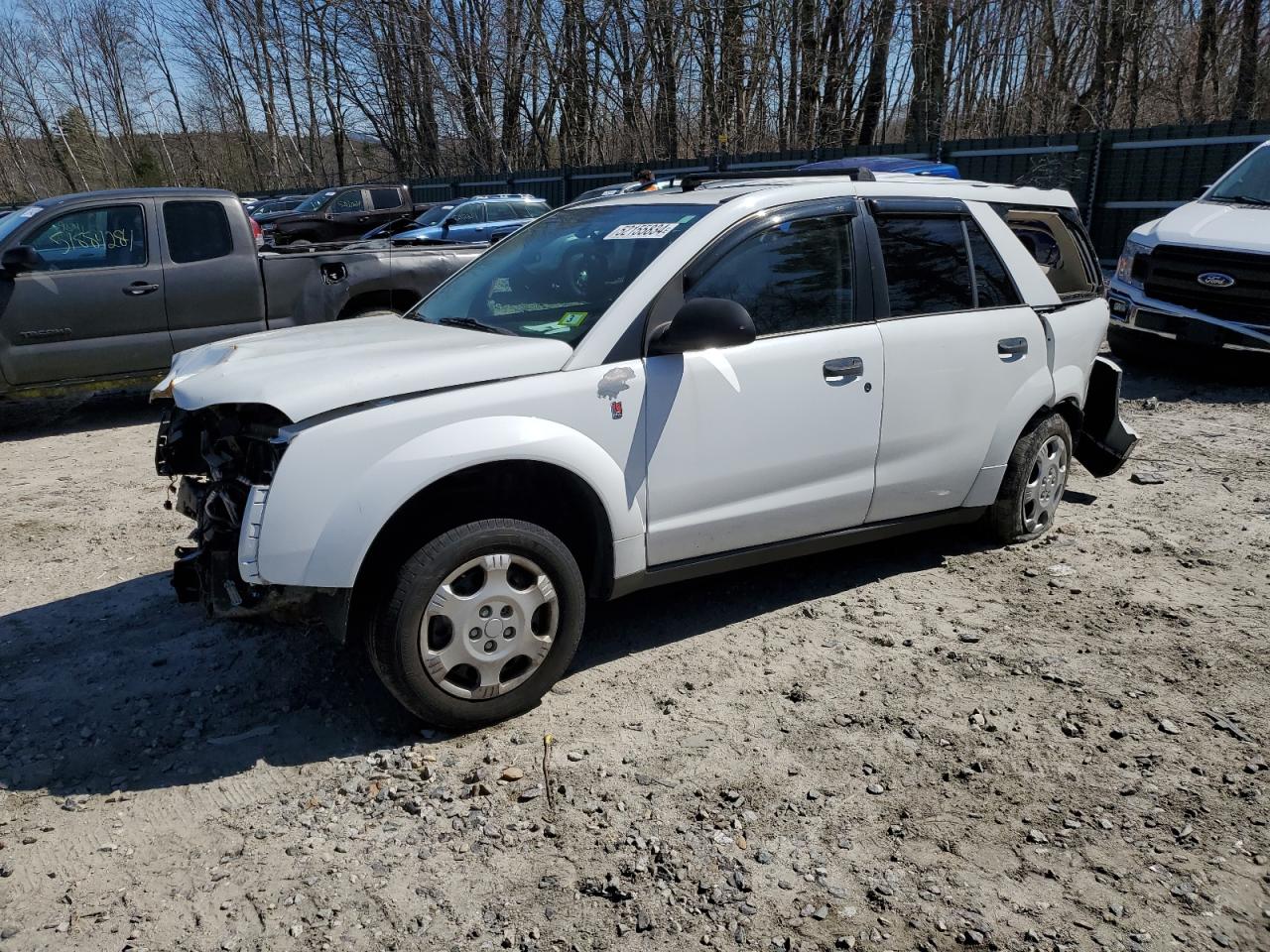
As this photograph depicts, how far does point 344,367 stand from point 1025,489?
342cm

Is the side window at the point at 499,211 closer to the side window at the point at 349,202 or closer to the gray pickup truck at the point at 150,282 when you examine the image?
the side window at the point at 349,202

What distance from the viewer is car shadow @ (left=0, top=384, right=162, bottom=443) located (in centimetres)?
848

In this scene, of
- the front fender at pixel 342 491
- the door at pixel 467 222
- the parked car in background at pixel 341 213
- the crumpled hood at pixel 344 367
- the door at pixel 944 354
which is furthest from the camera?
the parked car in background at pixel 341 213

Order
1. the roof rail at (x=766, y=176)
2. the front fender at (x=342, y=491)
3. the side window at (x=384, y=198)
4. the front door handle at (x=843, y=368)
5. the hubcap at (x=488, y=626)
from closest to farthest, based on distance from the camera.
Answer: the front fender at (x=342, y=491) < the hubcap at (x=488, y=626) < the front door handle at (x=843, y=368) < the roof rail at (x=766, y=176) < the side window at (x=384, y=198)

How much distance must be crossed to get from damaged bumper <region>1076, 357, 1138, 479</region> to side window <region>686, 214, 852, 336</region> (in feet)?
7.11

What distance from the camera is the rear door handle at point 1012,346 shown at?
15.6 ft

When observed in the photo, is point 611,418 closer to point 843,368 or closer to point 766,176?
point 843,368

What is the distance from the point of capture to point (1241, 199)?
9023mm

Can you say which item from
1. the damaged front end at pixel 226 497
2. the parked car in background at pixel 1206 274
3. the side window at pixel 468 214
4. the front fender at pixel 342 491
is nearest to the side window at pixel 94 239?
the damaged front end at pixel 226 497

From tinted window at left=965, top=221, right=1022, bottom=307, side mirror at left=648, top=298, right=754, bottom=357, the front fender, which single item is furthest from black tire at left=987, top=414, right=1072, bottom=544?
the front fender

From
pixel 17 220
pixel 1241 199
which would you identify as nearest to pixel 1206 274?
pixel 1241 199

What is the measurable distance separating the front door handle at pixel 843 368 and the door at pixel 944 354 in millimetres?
170

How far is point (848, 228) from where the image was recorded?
14.2 ft

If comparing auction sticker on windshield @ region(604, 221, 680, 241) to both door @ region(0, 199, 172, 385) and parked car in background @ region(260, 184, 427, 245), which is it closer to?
door @ region(0, 199, 172, 385)
